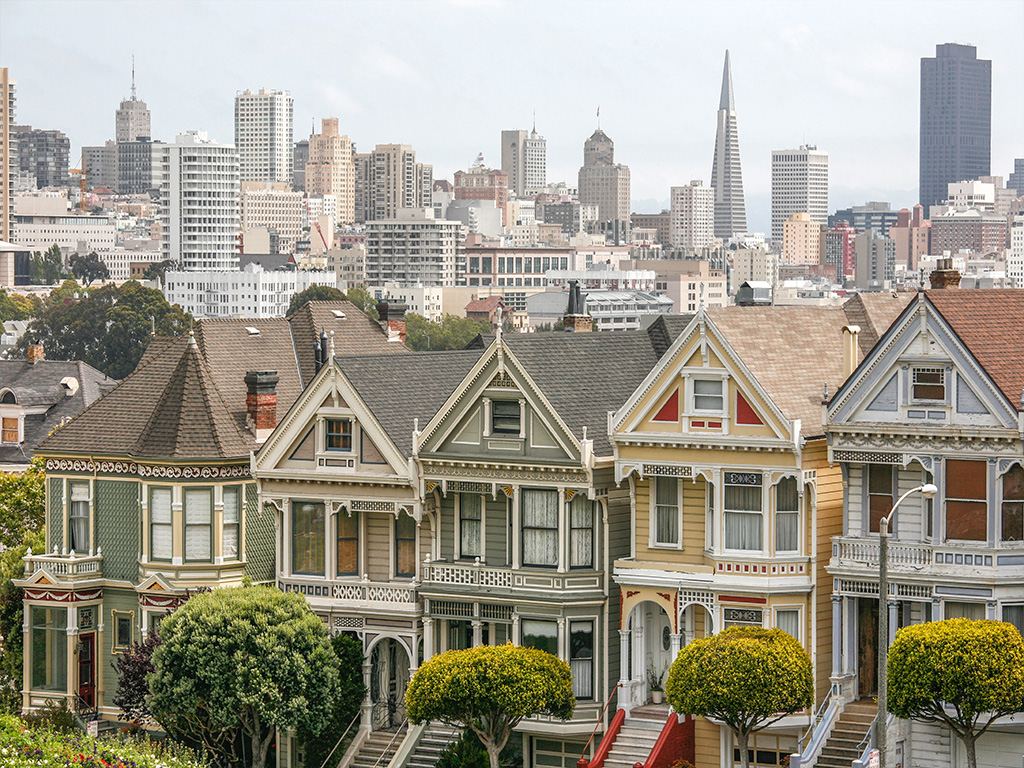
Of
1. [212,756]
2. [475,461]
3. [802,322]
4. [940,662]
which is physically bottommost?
[212,756]

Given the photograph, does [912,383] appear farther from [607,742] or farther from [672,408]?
[607,742]

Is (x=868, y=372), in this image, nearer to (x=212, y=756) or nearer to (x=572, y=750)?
(x=572, y=750)

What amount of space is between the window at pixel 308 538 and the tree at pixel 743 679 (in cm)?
1075

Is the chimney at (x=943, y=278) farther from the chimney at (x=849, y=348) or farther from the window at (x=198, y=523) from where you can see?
the window at (x=198, y=523)

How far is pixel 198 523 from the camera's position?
52.0 m

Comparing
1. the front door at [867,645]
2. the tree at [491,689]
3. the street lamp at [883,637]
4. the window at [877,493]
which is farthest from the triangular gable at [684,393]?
the street lamp at [883,637]

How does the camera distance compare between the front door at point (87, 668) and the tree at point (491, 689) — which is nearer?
the tree at point (491, 689)

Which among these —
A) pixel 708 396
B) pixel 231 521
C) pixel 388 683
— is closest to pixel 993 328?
pixel 708 396

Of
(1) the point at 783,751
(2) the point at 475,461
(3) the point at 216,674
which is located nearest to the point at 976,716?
(1) the point at 783,751

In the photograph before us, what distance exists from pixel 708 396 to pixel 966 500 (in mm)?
5979

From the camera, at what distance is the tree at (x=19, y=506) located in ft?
209

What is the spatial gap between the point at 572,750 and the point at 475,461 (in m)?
6.63

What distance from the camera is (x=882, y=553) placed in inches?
1486

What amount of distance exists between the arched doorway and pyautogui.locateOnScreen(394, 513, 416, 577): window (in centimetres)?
167
